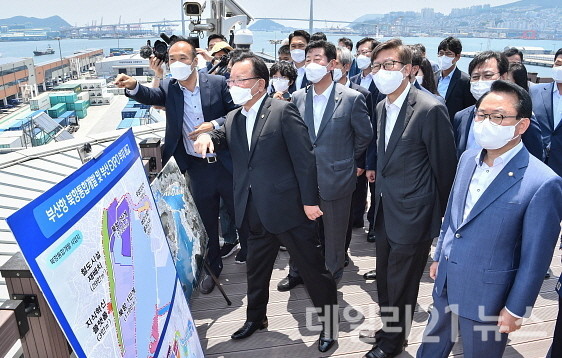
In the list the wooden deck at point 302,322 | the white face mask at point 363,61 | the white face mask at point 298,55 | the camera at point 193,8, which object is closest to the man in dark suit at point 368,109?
the wooden deck at point 302,322

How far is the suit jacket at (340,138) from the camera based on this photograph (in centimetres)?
297

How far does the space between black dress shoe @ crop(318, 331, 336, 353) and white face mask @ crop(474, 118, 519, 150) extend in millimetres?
1677

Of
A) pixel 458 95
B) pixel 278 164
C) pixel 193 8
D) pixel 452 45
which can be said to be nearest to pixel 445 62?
pixel 452 45

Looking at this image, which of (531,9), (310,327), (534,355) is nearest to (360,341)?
(310,327)

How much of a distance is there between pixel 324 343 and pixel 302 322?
0.32 metres

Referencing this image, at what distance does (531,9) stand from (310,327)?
250m

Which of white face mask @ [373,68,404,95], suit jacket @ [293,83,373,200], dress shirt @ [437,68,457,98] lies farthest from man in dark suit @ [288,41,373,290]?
dress shirt @ [437,68,457,98]

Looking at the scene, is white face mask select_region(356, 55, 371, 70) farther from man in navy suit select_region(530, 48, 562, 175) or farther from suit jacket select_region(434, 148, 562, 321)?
suit jacket select_region(434, 148, 562, 321)

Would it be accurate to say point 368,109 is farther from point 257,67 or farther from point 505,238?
point 505,238

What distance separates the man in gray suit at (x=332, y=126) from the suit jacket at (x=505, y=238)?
3.73ft

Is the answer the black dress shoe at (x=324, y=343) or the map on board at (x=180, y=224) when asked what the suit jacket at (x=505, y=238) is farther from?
the map on board at (x=180, y=224)

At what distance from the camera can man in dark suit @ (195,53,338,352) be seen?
2.43m

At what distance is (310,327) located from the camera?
2.89 meters

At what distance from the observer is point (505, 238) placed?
5.59ft
